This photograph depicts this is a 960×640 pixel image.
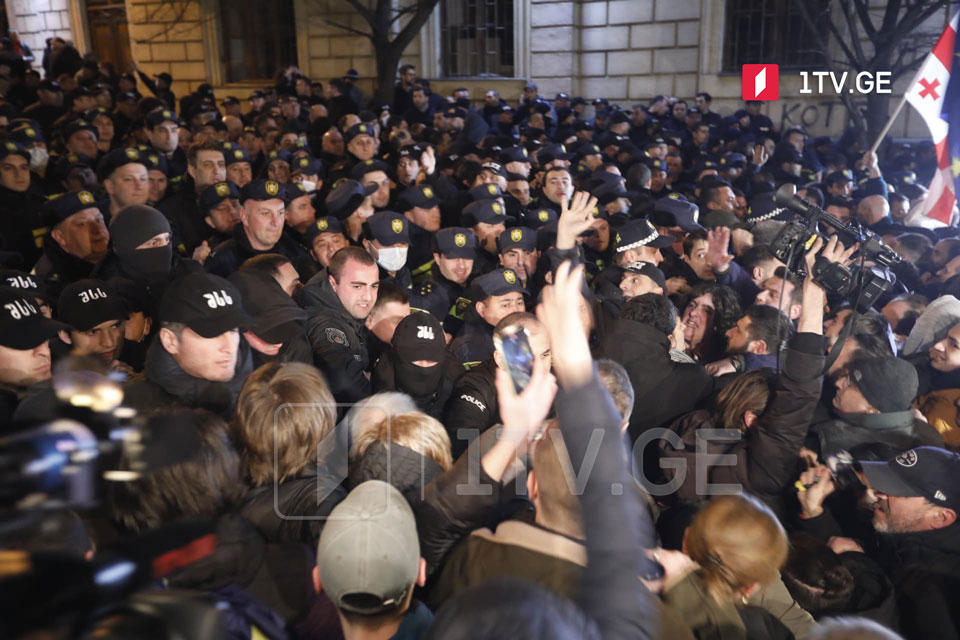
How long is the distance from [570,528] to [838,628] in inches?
23.4

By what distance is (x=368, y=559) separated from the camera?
5.41ft

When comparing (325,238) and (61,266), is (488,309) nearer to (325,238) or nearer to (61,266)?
(325,238)

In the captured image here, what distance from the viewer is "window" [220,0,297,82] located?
64.3ft

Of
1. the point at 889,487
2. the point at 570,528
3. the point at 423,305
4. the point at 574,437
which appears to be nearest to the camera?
the point at 574,437

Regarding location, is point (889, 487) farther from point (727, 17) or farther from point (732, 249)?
point (727, 17)

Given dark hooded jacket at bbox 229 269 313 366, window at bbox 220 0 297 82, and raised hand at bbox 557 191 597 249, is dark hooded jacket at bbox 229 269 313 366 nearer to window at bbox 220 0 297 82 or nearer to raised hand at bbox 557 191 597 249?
raised hand at bbox 557 191 597 249

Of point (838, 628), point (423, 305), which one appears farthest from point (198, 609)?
point (423, 305)

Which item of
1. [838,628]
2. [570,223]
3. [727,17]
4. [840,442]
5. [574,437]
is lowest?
[840,442]

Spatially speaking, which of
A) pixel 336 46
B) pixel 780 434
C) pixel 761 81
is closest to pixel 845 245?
pixel 780 434

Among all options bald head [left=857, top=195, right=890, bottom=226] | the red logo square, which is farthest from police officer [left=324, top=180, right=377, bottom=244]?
the red logo square

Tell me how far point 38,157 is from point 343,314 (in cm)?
563

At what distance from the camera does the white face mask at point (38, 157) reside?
24.5 ft

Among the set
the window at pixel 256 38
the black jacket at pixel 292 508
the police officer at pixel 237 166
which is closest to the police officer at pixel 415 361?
the black jacket at pixel 292 508

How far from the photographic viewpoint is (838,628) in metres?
1.43
